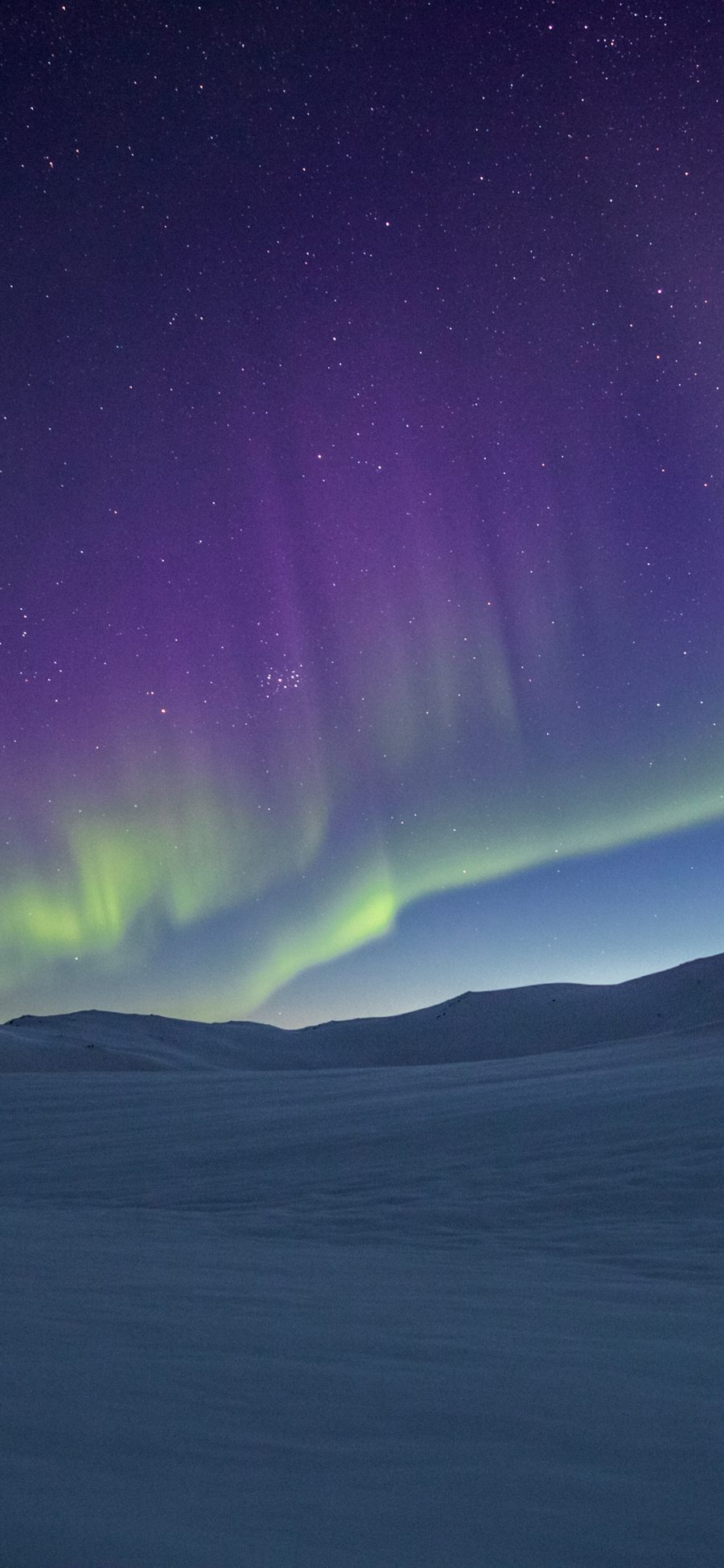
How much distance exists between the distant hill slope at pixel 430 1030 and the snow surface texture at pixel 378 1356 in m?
22.5

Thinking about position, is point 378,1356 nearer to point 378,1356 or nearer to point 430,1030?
point 378,1356

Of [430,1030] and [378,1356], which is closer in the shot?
[378,1356]

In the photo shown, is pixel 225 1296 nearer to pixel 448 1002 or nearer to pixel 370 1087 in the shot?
pixel 370 1087

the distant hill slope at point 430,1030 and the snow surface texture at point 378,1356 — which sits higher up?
the distant hill slope at point 430,1030

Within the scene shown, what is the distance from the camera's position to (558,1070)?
13781mm

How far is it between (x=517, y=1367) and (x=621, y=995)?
3643cm

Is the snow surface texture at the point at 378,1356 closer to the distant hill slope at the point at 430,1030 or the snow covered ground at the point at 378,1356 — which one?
the snow covered ground at the point at 378,1356

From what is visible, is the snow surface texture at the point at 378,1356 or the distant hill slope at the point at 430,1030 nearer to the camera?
the snow surface texture at the point at 378,1356

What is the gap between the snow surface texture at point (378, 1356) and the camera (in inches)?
73.9

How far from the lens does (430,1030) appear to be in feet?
127

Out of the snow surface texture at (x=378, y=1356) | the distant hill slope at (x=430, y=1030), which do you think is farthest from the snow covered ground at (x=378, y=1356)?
the distant hill slope at (x=430, y=1030)

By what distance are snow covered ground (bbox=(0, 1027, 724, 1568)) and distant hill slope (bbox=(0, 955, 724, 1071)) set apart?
22.5 m

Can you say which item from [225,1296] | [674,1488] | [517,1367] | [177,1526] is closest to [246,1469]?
[177,1526]

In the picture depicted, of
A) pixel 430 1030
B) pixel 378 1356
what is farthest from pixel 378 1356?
pixel 430 1030
